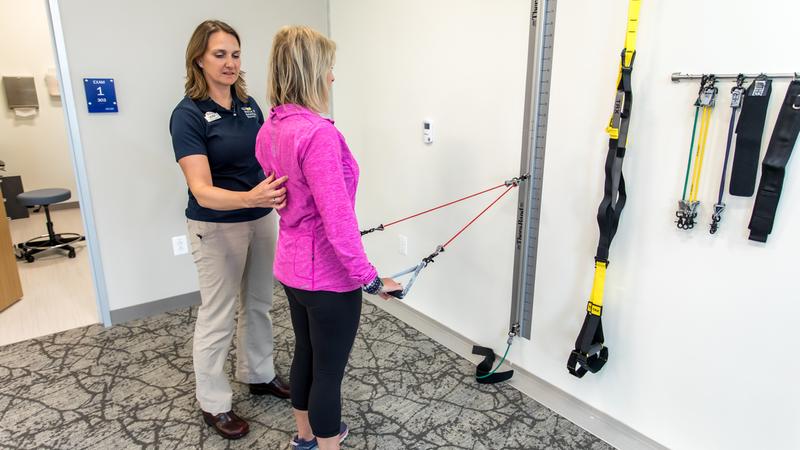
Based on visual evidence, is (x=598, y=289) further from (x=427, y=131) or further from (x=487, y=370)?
(x=427, y=131)

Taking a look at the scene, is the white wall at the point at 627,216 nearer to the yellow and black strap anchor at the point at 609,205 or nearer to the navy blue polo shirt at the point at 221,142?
the yellow and black strap anchor at the point at 609,205

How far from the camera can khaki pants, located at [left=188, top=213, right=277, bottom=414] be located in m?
1.85

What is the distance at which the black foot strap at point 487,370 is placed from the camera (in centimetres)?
228

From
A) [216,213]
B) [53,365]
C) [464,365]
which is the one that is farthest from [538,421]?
[53,365]

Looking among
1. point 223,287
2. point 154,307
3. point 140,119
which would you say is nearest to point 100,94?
point 140,119

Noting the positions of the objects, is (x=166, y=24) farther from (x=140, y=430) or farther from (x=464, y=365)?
(x=464, y=365)

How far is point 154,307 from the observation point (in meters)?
3.03

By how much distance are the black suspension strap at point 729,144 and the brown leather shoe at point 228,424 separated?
185 cm

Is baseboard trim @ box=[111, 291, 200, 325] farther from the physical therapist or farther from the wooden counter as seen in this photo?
the physical therapist

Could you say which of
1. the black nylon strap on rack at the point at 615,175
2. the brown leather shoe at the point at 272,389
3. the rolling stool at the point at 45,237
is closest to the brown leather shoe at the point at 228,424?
the brown leather shoe at the point at 272,389

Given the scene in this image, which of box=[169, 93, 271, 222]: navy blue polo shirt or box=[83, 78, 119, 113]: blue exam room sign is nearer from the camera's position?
box=[169, 93, 271, 222]: navy blue polo shirt

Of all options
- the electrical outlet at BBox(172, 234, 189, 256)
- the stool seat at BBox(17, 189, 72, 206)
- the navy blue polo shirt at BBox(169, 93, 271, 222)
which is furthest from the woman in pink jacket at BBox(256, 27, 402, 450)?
the stool seat at BBox(17, 189, 72, 206)

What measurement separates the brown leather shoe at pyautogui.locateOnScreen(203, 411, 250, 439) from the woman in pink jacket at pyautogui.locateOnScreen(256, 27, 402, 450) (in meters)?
0.54

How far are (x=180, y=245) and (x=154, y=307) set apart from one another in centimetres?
41
